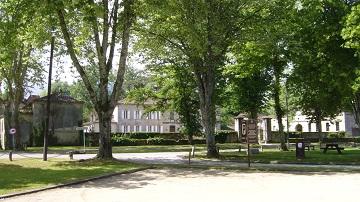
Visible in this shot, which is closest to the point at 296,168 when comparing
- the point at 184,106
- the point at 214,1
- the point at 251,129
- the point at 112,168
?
the point at 251,129

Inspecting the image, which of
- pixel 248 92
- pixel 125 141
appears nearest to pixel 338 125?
pixel 248 92

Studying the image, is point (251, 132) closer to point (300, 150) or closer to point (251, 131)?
point (251, 131)

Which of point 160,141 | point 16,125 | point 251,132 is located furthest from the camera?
point 160,141

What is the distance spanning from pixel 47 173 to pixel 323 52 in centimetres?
1711

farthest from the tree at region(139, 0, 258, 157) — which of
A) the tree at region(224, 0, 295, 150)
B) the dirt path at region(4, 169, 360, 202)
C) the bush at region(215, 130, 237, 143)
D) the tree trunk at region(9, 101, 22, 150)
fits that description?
the bush at region(215, 130, 237, 143)

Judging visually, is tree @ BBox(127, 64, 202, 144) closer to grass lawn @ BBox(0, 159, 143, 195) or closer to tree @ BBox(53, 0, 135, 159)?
tree @ BBox(53, 0, 135, 159)

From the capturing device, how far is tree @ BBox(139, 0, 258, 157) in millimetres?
29328

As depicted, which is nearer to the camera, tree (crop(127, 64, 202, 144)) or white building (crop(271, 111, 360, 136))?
tree (crop(127, 64, 202, 144))

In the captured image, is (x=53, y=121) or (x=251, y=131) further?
(x=53, y=121)

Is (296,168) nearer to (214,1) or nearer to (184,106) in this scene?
(214,1)

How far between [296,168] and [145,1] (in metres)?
12.5

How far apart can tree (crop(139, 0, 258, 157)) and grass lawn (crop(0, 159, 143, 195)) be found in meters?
8.56

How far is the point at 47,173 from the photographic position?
72.6 feet

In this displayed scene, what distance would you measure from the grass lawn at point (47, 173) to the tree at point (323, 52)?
12.9m
